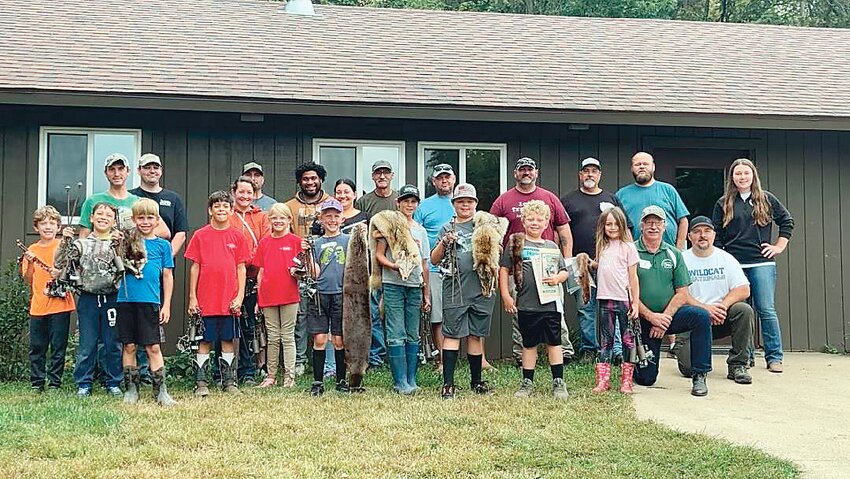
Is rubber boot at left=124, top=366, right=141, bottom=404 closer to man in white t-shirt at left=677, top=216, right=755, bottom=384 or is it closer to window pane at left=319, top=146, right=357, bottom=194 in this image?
window pane at left=319, top=146, right=357, bottom=194

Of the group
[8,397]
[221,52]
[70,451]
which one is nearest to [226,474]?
[70,451]

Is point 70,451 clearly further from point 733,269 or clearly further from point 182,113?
point 733,269

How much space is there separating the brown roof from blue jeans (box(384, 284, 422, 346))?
250cm

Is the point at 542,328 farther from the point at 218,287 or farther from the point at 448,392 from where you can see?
the point at 218,287

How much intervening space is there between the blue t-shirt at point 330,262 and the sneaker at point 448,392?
111cm

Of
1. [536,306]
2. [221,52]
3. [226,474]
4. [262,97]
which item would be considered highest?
[221,52]

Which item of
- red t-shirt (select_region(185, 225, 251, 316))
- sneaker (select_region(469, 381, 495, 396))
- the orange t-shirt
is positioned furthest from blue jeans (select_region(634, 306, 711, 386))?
the orange t-shirt

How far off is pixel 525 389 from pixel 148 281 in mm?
2867

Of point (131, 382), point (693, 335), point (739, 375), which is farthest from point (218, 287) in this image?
point (739, 375)

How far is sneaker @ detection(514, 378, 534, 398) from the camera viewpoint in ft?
19.0

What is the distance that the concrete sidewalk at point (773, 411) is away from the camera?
456 centimetres

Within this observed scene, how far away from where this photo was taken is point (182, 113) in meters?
7.99

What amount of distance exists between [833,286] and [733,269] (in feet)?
10.7

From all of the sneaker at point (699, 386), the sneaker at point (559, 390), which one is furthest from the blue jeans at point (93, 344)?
the sneaker at point (699, 386)
